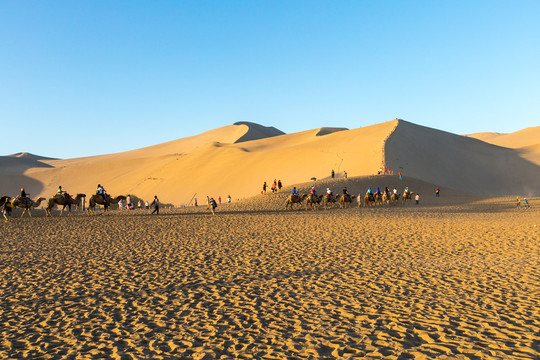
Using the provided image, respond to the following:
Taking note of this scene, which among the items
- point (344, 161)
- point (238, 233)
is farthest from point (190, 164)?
point (238, 233)

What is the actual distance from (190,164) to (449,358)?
259 feet

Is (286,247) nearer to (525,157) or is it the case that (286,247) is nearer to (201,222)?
(201,222)

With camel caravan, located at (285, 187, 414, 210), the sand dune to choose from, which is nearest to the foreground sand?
camel caravan, located at (285, 187, 414, 210)

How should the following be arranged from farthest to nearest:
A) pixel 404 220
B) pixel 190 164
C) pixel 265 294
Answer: pixel 190 164 → pixel 404 220 → pixel 265 294

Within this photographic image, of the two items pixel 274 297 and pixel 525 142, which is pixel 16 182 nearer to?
pixel 274 297

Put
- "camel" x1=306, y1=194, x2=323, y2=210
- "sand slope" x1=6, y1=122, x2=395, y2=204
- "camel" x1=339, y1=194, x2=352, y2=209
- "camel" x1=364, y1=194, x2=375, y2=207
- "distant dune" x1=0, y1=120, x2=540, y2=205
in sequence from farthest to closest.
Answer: "sand slope" x1=6, y1=122, x2=395, y2=204 < "distant dune" x1=0, y1=120, x2=540, y2=205 < "camel" x1=364, y1=194, x2=375, y2=207 < "camel" x1=339, y1=194, x2=352, y2=209 < "camel" x1=306, y1=194, x2=323, y2=210

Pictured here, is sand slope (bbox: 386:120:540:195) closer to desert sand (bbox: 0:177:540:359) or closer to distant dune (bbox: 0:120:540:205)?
distant dune (bbox: 0:120:540:205)

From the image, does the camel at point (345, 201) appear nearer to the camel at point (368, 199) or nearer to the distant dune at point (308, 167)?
the camel at point (368, 199)

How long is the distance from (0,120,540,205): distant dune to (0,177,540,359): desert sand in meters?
46.0

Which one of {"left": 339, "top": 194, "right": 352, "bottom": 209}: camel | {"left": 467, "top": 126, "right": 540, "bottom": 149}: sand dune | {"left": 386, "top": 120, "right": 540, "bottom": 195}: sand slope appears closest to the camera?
{"left": 339, "top": 194, "right": 352, "bottom": 209}: camel

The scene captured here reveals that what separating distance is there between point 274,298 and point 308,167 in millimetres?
59306

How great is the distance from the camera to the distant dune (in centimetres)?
6412

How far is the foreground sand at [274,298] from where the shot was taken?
6.15 metres

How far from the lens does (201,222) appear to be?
25203mm
